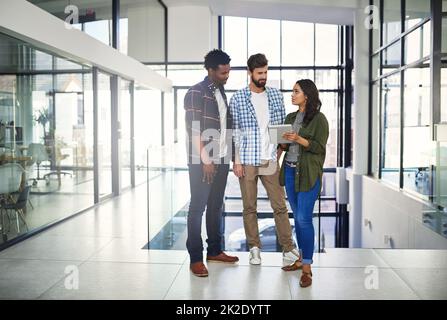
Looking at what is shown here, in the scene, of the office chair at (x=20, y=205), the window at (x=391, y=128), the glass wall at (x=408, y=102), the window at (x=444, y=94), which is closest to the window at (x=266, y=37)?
the glass wall at (x=408, y=102)

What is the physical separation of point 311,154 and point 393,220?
5092 mm

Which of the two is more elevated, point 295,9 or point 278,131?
point 295,9

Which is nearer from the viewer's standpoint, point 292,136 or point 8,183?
point 292,136

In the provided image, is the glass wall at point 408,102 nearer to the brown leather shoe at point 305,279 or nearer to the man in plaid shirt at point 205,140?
the brown leather shoe at point 305,279

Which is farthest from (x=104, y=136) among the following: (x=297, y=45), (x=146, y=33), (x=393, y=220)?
(x=297, y=45)

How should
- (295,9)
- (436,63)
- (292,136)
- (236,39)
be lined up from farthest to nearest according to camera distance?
(236,39) < (295,9) < (436,63) < (292,136)

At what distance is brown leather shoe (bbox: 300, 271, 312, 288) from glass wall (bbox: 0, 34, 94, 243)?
10.3 feet

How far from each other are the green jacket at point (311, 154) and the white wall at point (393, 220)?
2922 millimetres

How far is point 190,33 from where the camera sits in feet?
41.9

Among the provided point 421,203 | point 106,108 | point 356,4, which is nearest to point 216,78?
point 421,203

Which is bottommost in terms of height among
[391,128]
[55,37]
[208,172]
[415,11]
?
[208,172]

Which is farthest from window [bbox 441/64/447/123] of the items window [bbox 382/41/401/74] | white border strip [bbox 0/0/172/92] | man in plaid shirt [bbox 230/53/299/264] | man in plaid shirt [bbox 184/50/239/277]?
white border strip [bbox 0/0/172/92]

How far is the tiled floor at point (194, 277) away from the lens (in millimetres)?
3178

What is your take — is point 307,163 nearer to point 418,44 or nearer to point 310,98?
point 310,98
